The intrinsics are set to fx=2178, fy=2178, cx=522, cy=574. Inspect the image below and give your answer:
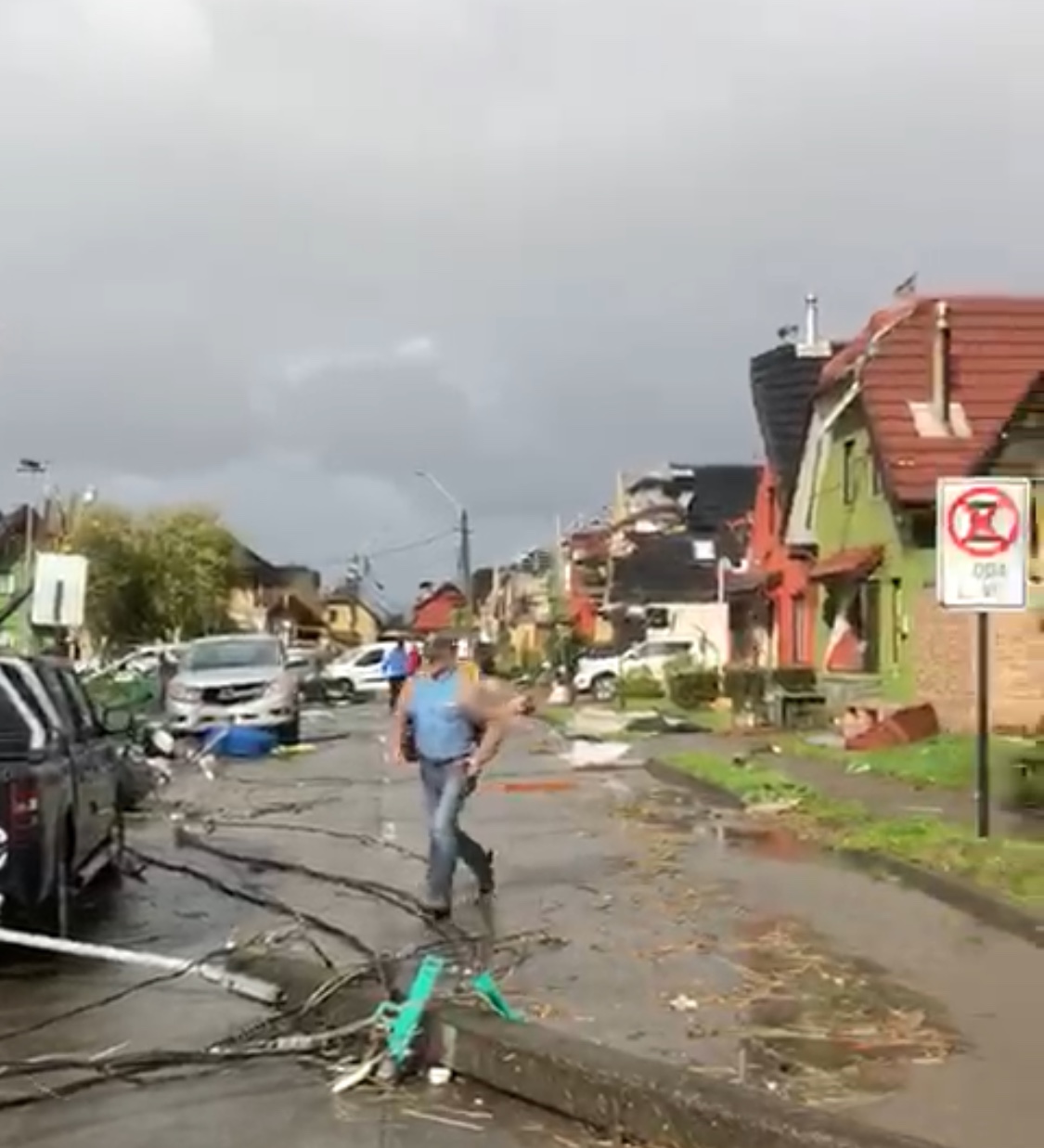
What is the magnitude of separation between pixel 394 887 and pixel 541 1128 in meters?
7.41

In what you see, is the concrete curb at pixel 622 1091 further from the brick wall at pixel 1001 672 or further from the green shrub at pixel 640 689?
the green shrub at pixel 640 689

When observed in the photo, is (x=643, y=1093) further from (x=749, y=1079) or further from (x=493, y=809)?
(x=493, y=809)

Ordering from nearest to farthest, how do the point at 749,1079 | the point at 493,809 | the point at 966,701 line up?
the point at 749,1079, the point at 493,809, the point at 966,701

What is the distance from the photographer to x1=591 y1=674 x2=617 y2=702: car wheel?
57172mm

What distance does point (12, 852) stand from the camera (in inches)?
438

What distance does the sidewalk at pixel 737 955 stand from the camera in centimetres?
875

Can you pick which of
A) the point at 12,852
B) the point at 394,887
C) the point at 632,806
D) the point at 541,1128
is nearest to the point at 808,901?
the point at 394,887

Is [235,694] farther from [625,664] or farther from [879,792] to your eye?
[625,664]

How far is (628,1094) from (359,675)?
60.5 meters

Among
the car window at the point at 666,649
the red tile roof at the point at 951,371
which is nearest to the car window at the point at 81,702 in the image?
the red tile roof at the point at 951,371

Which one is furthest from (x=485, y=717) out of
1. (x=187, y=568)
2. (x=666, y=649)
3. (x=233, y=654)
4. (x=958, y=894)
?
(x=187, y=568)

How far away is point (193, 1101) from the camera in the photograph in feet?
27.6

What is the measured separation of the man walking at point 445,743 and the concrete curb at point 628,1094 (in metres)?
4.32

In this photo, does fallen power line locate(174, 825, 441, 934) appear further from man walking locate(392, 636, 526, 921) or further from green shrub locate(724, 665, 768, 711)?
green shrub locate(724, 665, 768, 711)
